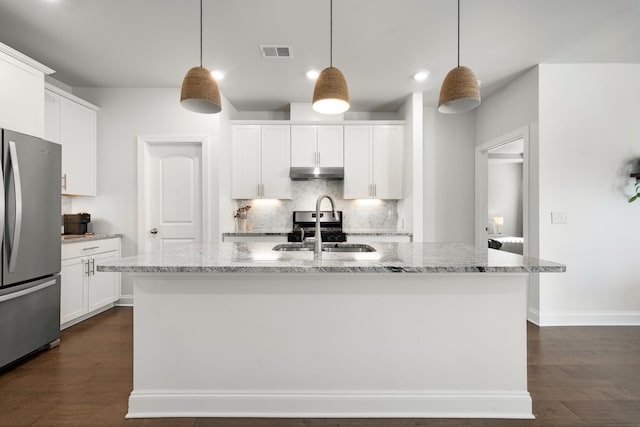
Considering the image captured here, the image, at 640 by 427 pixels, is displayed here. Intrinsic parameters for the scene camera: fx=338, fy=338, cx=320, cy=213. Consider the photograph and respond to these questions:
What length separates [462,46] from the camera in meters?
3.10

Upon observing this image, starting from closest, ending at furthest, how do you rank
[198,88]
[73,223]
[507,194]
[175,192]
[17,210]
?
[198,88]
[17,210]
[73,223]
[175,192]
[507,194]

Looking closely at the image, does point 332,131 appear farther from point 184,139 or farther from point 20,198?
point 20,198

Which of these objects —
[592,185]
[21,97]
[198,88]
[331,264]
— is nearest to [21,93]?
[21,97]

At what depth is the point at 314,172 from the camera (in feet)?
15.1

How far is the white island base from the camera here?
1901 mm

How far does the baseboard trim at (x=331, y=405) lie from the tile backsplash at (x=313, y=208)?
10.5 feet

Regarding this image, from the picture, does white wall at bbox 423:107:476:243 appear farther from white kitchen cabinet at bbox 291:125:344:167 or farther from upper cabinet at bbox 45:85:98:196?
upper cabinet at bbox 45:85:98:196

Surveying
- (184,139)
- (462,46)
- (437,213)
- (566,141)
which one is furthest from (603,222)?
(184,139)

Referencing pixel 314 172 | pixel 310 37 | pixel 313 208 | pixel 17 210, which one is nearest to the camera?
pixel 17 210

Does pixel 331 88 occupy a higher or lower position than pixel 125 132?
lower

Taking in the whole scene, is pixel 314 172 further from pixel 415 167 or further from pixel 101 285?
pixel 101 285

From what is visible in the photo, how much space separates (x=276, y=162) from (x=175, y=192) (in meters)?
1.37

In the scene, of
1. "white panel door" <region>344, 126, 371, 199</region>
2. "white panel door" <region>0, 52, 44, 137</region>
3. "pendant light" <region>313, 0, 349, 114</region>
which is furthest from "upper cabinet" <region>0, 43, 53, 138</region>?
"white panel door" <region>344, 126, 371, 199</region>

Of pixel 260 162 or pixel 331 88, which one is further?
pixel 260 162
